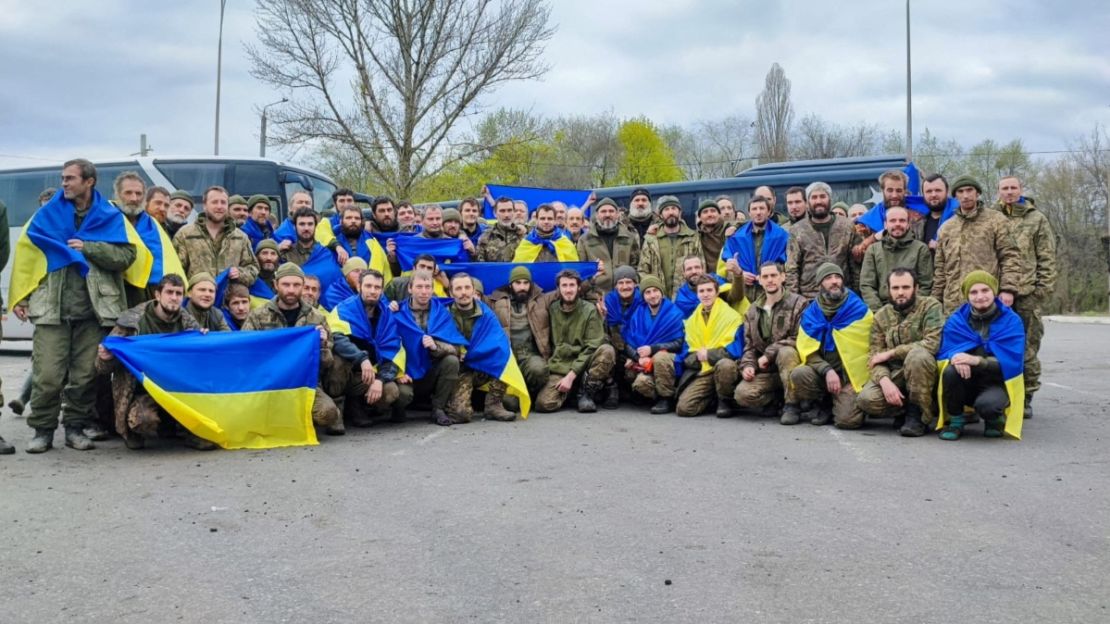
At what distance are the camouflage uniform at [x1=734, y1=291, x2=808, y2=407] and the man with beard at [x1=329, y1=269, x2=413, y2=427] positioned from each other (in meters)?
3.16

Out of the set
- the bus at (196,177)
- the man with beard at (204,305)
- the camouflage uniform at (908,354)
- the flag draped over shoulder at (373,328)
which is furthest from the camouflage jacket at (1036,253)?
the bus at (196,177)

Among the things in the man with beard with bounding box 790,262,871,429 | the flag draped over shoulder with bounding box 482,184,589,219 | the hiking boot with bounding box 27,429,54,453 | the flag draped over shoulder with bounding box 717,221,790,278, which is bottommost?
the hiking boot with bounding box 27,429,54,453

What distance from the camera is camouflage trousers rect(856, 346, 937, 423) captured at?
7.68 metres

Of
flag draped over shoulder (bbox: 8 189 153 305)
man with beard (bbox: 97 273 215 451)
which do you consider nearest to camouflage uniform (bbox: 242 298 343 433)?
man with beard (bbox: 97 273 215 451)

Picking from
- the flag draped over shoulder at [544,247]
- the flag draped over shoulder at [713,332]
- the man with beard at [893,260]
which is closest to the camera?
the man with beard at [893,260]

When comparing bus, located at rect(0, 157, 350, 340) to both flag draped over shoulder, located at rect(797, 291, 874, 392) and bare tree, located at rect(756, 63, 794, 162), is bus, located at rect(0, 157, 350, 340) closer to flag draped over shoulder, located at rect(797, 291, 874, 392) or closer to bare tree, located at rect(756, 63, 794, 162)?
flag draped over shoulder, located at rect(797, 291, 874, 392)

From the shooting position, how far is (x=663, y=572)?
412 centimetres

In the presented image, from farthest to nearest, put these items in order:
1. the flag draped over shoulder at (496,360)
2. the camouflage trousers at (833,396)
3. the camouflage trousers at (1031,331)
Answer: the flag draped over shoulder at (496,360)
the camouflage trousers at (1031,331)
the camouflage trousers at (833,396)

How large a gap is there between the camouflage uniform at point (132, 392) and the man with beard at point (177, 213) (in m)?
1.77

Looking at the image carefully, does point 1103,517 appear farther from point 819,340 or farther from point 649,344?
point 649,344

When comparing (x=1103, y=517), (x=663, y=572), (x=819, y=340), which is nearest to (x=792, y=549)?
(x=663, y=572)

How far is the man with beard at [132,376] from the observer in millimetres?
7059

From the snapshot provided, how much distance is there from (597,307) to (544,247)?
1106mm

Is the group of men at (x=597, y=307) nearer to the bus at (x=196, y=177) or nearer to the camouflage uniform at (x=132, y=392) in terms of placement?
the camouflage uniform at (x=132, y=392)
